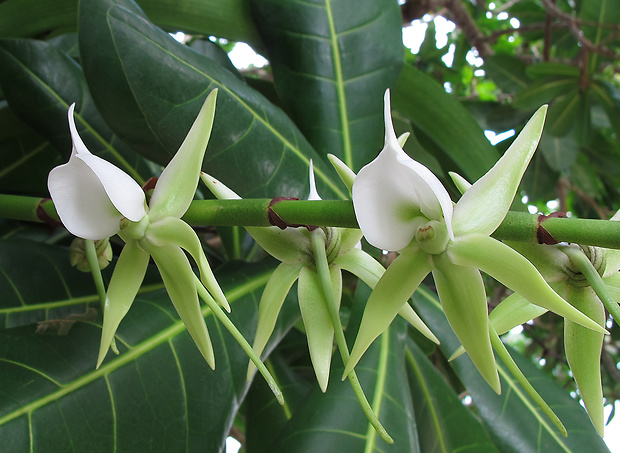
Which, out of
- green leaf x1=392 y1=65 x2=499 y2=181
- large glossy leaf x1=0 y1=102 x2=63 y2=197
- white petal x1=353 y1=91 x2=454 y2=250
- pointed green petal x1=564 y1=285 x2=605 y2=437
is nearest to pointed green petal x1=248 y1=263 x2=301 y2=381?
white petal x1=353 y1=91 x2=454 y2=250

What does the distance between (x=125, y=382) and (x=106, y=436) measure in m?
0.06

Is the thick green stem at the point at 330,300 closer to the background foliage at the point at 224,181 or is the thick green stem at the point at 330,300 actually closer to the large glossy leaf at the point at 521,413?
the background foliage at the point at 224,181

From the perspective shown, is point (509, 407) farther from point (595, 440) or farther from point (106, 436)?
point (106, 436)

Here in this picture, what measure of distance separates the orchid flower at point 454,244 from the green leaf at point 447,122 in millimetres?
839

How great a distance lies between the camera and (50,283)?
0.79 m

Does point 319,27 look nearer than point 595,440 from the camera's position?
No

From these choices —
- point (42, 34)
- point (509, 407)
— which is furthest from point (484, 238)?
point (42, 34)

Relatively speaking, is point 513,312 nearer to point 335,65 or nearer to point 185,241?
point 185,241

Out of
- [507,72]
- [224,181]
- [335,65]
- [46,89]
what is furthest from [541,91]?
[46,89]

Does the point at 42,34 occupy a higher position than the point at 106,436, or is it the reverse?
the point at 42,34

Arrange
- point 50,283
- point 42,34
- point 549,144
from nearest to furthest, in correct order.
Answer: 1. point 50,283
2. point 42,34
3. point 549,144

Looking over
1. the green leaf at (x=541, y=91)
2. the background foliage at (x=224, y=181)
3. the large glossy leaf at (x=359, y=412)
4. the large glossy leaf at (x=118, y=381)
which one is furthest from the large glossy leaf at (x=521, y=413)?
the green leaf at (x=541, y=91)

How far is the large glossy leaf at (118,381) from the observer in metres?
0.52

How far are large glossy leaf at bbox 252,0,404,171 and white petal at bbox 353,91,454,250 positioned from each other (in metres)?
0.66
